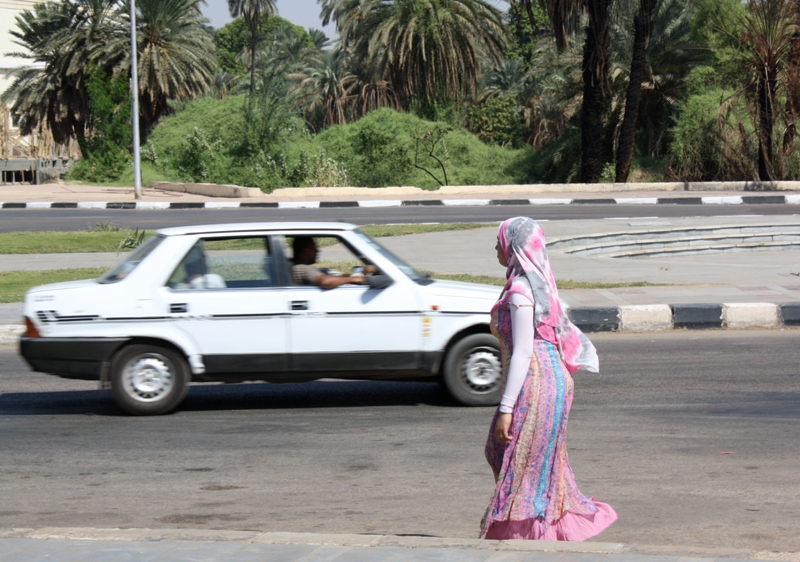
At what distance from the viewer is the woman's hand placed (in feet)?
13.6

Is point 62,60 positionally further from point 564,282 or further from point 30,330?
point 30,330

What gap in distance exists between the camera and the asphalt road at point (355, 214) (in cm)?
2347

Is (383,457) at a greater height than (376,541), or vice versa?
(376,541)

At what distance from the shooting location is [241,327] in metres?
7.66

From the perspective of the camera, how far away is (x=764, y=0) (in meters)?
31.6

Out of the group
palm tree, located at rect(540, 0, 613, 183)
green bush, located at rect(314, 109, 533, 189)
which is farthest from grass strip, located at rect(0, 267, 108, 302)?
green bush, located at rect(314, 109, 533, 189)

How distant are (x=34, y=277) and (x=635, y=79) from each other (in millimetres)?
23493

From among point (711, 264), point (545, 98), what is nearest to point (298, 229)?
point (711, 264)

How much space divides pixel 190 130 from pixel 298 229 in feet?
108

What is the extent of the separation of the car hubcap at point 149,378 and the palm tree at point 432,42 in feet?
120

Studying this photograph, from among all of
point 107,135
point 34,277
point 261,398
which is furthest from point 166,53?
point 261,398

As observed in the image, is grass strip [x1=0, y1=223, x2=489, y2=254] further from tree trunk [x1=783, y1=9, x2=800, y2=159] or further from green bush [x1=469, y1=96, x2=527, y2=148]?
green bush [x1=469, y1=96, x2=527, y2=148]

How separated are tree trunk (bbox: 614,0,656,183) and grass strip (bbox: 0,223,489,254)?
561 inches

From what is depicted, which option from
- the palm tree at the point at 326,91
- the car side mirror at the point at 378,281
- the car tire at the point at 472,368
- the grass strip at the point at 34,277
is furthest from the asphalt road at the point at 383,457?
the palm tree at the point at 326,91
